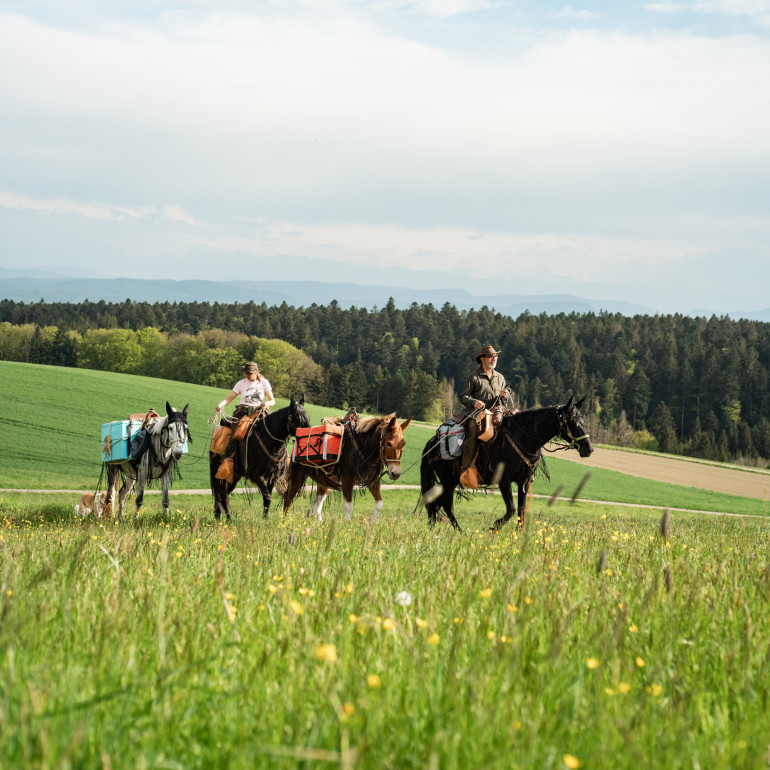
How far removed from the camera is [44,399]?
5294cm

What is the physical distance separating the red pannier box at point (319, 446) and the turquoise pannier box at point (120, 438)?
499 cm

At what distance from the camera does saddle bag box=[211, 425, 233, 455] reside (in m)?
15.4

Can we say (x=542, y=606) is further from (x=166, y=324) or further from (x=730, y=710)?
(x=166, y=324)

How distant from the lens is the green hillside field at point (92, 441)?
118 feet

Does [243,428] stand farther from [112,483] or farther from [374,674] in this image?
[374,674]

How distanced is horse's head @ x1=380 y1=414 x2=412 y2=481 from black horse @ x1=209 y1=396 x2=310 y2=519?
203cm

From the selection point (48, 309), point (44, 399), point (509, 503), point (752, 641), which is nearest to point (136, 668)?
point (752, 641)

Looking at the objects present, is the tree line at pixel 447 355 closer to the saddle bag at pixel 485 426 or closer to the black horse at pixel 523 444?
the black horse at pixel 523 444

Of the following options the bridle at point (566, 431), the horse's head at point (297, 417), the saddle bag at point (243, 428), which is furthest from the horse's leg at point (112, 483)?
the bridle at point (566, 431)

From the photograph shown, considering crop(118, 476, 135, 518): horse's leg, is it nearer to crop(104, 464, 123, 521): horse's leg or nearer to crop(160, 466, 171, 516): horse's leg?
crop(104, 464, 123, 521): horse's leg

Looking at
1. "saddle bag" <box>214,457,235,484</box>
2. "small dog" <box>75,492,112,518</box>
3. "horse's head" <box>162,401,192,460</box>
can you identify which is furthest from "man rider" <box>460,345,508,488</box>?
"small dog" <box>75,492,112,518</box>

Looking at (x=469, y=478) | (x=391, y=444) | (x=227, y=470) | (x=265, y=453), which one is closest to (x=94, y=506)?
(x=227, y=470)

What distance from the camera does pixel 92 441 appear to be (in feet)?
143

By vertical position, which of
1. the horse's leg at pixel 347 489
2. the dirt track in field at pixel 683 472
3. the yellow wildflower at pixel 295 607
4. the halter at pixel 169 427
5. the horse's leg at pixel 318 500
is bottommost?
the dirt track in field at pixel 683 472
